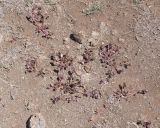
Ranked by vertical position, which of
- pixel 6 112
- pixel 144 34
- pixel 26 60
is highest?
pixel 144 34

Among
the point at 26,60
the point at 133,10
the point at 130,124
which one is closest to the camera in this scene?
the point at 130,124

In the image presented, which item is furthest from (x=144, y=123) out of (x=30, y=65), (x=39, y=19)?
(x=39, y=19)

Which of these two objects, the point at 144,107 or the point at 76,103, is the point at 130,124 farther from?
the point at 76,103

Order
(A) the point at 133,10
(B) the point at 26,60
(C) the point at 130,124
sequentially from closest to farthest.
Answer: (C) the point at 130,124 → (B) the point at 26,60 → (A) the point at 133,10

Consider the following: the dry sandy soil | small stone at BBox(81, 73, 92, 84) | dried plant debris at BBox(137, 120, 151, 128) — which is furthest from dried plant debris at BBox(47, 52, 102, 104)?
dried plant debris at BBox(137, 120, 151, 128)

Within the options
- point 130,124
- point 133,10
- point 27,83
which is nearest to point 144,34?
point 133,10
